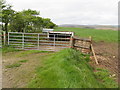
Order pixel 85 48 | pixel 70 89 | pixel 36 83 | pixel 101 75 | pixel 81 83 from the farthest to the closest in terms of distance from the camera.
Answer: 1. pixel 85 48
2. pixel 101 75
3. pixel 36 83
4. pixel 81 83
5. pixel 70 89

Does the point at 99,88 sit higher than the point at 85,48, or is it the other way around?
the point at 85,48

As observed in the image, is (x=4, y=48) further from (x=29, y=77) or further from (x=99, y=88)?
(x=99, y=88)

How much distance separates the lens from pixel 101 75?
4730 mm

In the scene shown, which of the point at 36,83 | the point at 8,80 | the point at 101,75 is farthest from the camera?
the point at 101,75

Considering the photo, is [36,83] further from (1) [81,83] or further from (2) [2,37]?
(2) [2,37]

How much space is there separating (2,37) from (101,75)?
855 cm

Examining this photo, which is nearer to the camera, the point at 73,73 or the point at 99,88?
the point at 99,88

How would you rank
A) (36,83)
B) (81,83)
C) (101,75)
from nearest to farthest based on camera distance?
(81,83) < (36,83) < (101,75)

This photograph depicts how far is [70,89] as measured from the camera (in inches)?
120

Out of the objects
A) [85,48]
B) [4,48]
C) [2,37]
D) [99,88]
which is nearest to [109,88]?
[99,88]

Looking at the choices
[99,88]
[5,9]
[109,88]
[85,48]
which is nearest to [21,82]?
[99,88]

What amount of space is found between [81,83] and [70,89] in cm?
39

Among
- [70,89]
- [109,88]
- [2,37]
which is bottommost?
[109,88]

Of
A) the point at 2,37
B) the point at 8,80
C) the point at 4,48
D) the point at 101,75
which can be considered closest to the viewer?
the point at 8,80
